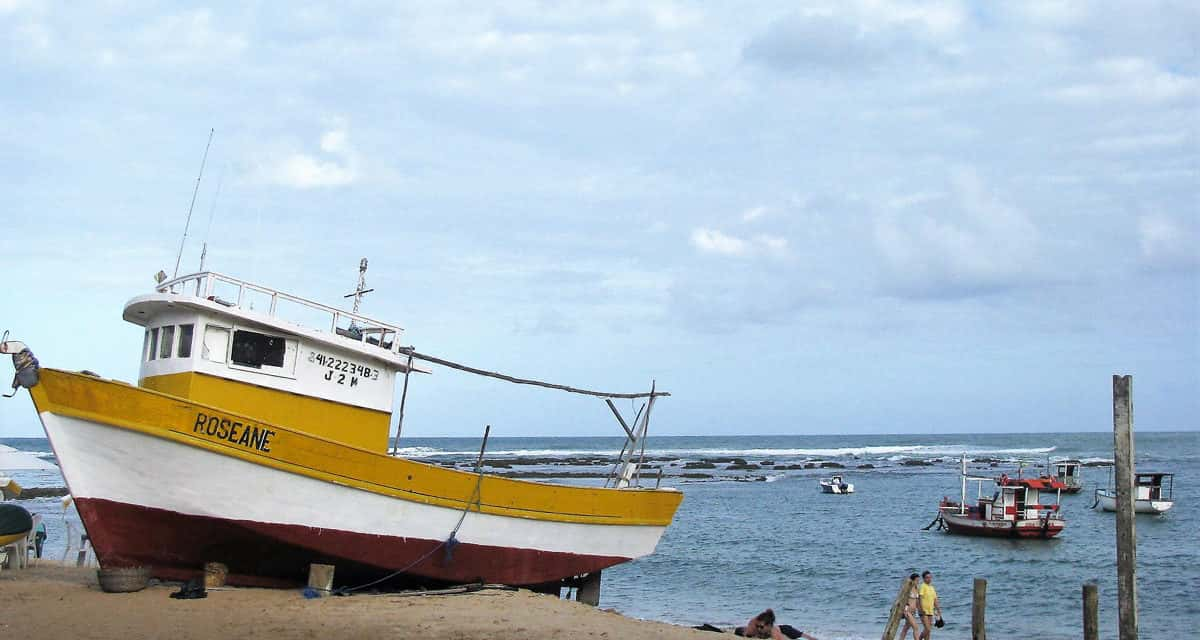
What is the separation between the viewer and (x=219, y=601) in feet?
43.6

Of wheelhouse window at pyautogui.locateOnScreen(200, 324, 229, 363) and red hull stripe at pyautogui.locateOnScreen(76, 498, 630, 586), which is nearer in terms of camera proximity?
red hull stripe at pyautogui.locateOnScreen(76, 498, 630, 586)

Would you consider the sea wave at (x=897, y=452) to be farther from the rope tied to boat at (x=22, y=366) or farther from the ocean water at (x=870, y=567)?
the rope tied to boat at (x=22, y=366)

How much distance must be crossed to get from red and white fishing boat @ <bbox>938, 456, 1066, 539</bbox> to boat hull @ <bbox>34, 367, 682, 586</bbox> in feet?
77.5

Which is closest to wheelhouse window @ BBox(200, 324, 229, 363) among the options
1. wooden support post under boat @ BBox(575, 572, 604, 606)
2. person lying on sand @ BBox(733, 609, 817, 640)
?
wooden support post under boat @ BBox(575, 572, 604, 606)

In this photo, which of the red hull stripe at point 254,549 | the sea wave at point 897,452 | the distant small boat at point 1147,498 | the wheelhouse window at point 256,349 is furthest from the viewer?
the sea wave at point 897,452

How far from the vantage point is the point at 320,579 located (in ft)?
46.6

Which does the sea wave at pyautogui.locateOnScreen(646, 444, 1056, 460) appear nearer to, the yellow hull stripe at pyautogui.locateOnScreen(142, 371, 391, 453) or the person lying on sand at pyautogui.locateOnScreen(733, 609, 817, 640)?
the person lying on sand at pyautogui.locateOnScreen(733, 609, 817, 640)

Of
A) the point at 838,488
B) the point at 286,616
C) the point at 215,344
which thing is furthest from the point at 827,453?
the point at 286,616

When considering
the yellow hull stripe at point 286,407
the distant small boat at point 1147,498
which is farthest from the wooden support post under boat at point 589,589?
the distant small boat at point 1147,498

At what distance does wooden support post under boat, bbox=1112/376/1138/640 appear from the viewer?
47.6ft

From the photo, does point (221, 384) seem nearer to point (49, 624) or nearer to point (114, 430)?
point (114, 430)

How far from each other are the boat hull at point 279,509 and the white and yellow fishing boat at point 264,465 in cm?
2

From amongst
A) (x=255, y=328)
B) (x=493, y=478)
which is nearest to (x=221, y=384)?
(x=255, y=328)

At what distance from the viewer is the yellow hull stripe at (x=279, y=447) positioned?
12734 millimetres
